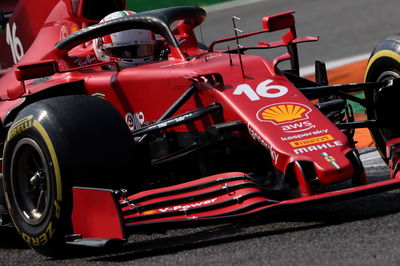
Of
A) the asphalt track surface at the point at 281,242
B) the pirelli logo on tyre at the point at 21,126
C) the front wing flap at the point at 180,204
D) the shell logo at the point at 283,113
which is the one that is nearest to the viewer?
the asphalt track surface at the point at 281,242

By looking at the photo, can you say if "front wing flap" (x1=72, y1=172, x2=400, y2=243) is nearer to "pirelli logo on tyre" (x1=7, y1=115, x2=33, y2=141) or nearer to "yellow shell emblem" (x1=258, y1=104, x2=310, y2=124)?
"yellow shell emblem" (x1=258, y1=104, x2=310, y2=124)

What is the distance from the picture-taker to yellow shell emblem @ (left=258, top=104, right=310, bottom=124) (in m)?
5.00

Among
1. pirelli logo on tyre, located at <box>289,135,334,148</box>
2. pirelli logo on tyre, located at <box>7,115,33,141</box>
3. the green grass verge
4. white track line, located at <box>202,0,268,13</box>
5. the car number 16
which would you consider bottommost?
white track line, located at <box>202,0,268,13</box>

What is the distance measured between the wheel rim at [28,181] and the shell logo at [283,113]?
4.37 feet

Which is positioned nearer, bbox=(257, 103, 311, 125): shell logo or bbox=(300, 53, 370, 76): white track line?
bbox=(257, 103, 311, 125): shell logo

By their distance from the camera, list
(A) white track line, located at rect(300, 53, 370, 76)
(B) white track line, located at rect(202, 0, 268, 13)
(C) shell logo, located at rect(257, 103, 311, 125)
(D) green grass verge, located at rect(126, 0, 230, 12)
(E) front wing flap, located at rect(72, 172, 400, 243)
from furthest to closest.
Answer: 1. (B) white track line, located at rect(202, 0, 268, 13)
2. (D) green grass verge, located at rect(126, 0, 230, 12)
3. (A) white track line, located at rect(300, 53, 370, 76)
4. (C) shell logo, located at rect(257, 103, 311, 125)
5. (E) front wing flap, located at rect(72, 172, 400, 243)

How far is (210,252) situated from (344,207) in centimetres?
106

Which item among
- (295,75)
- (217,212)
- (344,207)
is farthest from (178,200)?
(295,75)

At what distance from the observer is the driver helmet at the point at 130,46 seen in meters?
6.49

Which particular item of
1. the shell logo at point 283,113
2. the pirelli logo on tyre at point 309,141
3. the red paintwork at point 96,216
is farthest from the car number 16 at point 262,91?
the red paintwork at point 96,216

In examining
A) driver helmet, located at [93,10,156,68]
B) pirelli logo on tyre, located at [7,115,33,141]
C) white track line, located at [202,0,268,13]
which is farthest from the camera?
white track line, located at [202,0,268,13]

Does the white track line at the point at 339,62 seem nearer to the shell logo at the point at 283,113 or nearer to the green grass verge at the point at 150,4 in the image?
the green grass verge at the point at 150,4

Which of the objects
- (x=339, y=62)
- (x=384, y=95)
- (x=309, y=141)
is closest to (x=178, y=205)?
(x=309, y=141)

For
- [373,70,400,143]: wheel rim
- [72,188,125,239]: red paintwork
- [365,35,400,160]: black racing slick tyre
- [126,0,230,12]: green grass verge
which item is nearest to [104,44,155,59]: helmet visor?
[365,35,400,160]: black racing slick tyre
